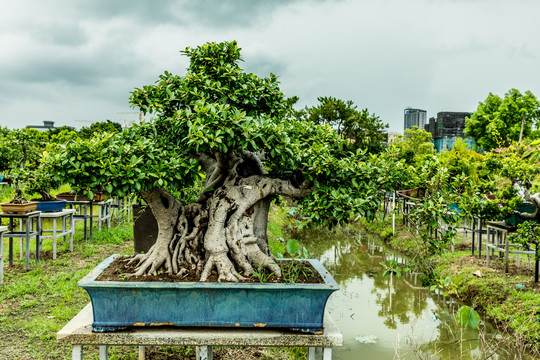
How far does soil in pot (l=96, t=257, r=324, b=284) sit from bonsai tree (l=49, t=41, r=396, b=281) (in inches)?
2.2

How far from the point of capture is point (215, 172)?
2895 millimetres

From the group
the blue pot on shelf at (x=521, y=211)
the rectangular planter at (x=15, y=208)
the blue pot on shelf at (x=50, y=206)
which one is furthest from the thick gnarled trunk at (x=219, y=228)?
the blue pot on shelf at (x=521, y=211)

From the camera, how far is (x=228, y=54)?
9.36ft

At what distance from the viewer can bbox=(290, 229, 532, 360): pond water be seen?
4.24 m

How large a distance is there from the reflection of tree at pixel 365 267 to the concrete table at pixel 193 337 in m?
3.26

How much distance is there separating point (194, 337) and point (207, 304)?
171 mm

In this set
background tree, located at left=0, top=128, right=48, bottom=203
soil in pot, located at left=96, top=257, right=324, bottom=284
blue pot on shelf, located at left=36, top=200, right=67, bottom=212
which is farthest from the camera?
blue pot on shelf, located at left=36, top=200, right=67, bottom=212

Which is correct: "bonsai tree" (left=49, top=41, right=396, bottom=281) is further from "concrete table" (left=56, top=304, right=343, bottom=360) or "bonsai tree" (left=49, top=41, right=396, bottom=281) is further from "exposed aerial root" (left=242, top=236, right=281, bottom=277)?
"concrete table" (left=56, top=304, right=343, bottom=360)

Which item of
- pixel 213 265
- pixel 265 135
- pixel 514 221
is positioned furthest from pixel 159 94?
pixel 514 221


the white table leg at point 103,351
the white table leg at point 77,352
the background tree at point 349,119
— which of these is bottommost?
the white table leg at point 103,351

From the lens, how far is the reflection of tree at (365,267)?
5605 mm

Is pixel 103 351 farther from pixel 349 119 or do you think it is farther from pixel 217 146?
pixel 349 119

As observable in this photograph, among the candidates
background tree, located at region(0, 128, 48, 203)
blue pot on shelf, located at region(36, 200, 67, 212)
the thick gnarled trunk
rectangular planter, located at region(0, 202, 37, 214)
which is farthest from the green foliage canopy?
blue pot on shelf, located at region(36, 200, 67, 212)

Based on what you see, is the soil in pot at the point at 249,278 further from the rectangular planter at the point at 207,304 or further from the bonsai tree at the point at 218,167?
the rectangular planter at the point at 207,304
